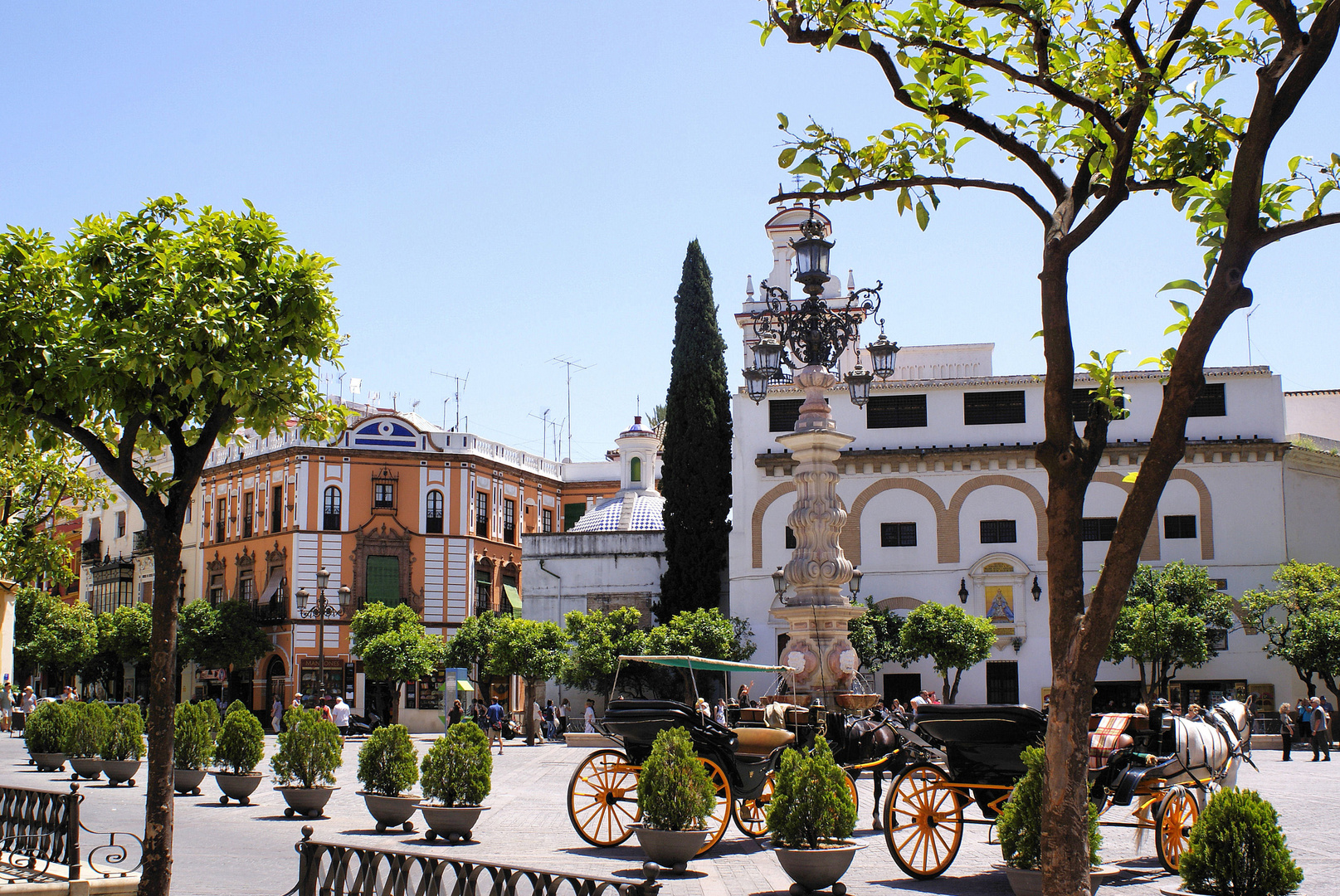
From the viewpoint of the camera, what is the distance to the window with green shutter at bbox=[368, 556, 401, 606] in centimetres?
4859

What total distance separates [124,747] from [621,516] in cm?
3036

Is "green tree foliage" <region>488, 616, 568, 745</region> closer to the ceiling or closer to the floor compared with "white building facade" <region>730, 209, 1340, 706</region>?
closer to the floor

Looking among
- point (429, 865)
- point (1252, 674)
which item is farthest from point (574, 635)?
point (429, 865)

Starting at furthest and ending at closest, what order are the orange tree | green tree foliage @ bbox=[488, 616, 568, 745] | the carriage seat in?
green tree foliage @ bbox=[488, 616, 568, 745] < the carriage seat < the orange tree

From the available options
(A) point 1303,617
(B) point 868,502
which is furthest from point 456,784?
(B) point 868,502

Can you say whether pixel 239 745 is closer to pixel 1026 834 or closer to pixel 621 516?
pixel 1026 834

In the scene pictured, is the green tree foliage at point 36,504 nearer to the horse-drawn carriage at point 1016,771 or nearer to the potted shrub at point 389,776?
the potted shrub at point 389,776

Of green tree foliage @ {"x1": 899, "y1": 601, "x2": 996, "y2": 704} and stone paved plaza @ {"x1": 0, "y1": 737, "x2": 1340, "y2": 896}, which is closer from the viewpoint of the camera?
stone paved plaza @ {"x1": 0, "y1": 737, "x2": 1340, "y2": 896}

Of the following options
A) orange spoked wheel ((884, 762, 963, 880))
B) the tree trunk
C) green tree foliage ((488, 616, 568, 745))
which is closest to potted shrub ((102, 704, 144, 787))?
the tree trunk

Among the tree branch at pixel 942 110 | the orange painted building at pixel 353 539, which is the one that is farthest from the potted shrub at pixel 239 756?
the orange painted building at pixel 353 539

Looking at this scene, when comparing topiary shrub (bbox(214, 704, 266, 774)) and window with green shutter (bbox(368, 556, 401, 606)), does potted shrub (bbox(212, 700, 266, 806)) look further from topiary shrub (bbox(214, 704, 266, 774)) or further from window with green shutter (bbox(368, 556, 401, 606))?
window with green shutter (bbox(368, 556, 401, 606))

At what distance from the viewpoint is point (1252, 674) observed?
3578 cm

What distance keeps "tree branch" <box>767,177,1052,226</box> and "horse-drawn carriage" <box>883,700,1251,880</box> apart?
5.16m

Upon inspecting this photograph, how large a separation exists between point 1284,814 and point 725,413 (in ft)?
88.7
